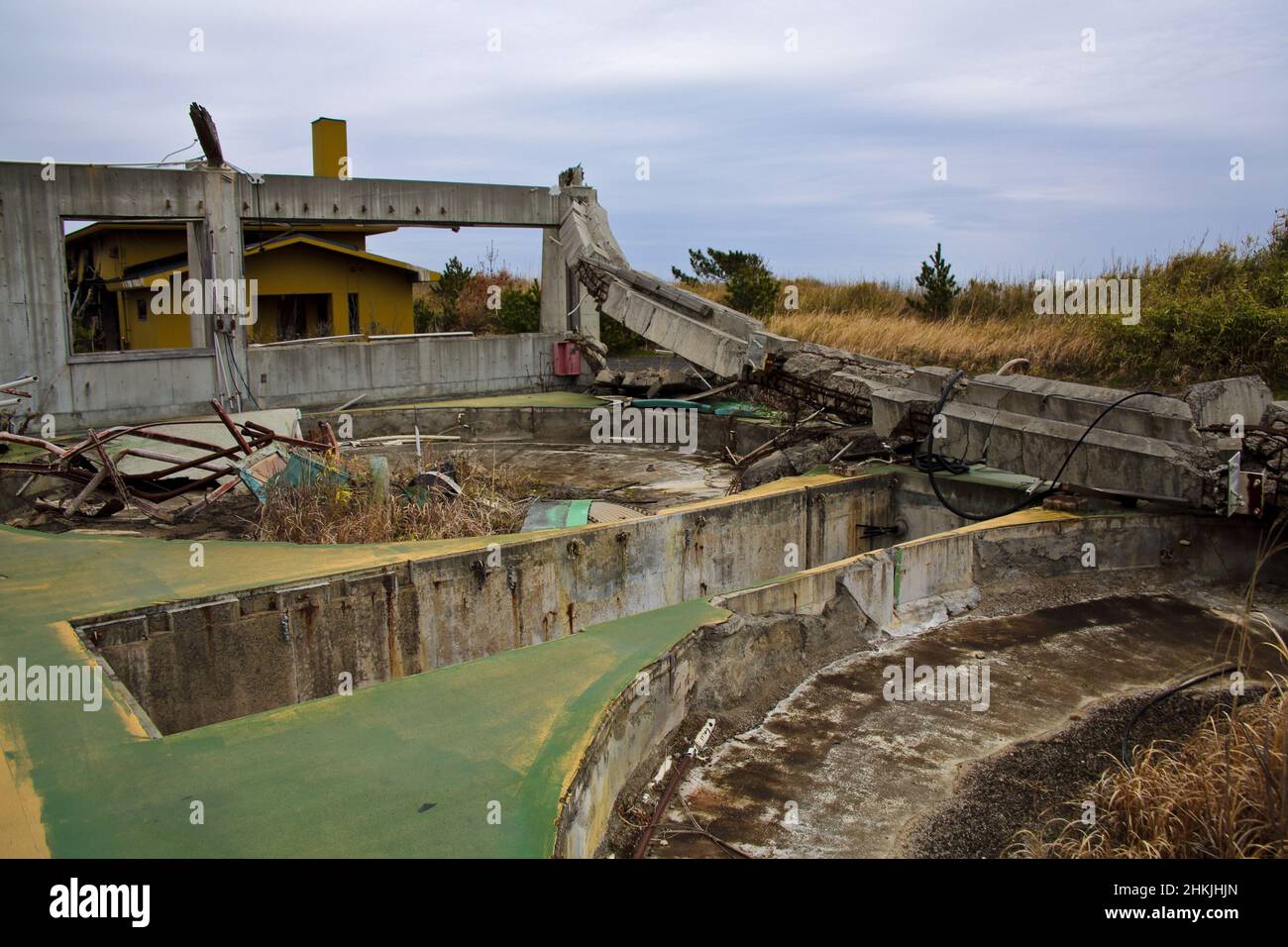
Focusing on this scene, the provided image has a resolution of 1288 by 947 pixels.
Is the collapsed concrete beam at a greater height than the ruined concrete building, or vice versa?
the collapsed concrete beam

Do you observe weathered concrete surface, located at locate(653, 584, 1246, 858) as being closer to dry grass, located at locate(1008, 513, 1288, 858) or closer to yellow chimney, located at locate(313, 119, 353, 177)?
dry grass, located at locate(1008, 513, 1288, 858)

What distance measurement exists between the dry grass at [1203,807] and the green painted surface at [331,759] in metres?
2.50

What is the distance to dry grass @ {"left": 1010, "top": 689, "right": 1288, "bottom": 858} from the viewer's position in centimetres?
459

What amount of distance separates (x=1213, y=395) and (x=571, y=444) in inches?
395

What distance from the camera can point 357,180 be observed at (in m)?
18.5

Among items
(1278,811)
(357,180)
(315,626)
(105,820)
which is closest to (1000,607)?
(1278,811)

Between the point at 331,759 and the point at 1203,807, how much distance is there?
4009 millimetres

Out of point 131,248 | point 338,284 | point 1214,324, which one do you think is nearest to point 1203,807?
point 1214,324

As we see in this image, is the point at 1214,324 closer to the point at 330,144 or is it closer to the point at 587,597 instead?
the point at 587,597

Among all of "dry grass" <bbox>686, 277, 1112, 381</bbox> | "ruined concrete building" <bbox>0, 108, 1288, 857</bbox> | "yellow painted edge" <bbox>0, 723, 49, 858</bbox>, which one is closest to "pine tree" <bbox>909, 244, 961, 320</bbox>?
"dry grass" <bbox>686, 277, 1112, 381</bbox>

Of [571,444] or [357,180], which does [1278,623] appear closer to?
[571,444]

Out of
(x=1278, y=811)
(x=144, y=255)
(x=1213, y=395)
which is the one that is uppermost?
(x=144, y=255)

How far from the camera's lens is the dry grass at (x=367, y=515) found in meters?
9.38

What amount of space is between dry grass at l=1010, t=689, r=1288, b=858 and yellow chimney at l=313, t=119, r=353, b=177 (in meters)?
26.4
